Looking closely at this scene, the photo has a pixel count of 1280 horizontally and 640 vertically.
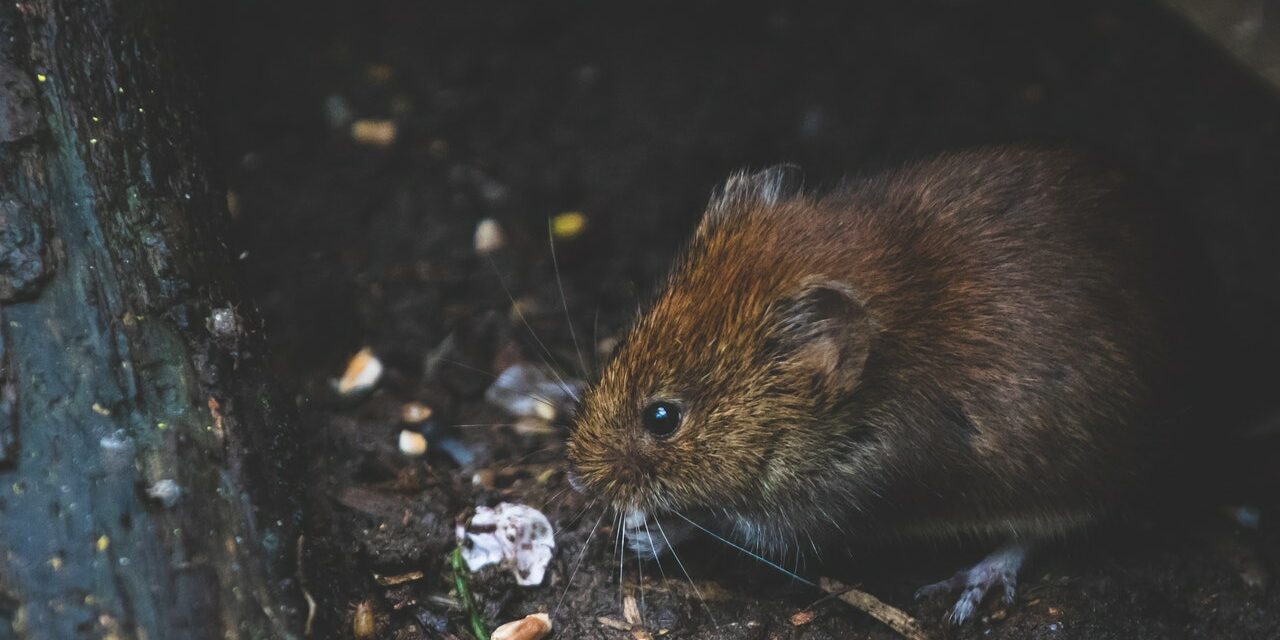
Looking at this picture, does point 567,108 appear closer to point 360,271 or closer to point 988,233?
point 360,271

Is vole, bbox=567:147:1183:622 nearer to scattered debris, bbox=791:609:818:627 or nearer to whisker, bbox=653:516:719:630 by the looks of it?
whisker, bbox=653:516:719:630

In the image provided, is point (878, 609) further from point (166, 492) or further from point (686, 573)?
point (166, 492)

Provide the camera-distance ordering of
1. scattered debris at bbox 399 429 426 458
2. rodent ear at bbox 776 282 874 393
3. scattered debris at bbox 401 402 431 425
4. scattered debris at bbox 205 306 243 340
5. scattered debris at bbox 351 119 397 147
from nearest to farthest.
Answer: scattered debris at bbox 205 306 243 340
rodent ear at bbox 776 282 874 393
scattered debris at bbox 399 429 426 458
scattered debris at bbox 401 402 431 425
scattered debris at bbox 351 119 397 147

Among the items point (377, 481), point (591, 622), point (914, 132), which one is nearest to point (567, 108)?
point (914, 132)

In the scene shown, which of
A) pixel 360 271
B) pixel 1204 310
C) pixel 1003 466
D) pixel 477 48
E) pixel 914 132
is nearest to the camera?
pixel 1003 466

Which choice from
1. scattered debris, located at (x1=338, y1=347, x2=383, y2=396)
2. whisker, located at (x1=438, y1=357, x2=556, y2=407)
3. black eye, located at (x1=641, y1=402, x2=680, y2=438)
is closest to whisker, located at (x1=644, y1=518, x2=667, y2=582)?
black eye, located at (x1=641, y1=402, x2=680, y2=438)

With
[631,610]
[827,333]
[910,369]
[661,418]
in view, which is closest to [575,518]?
[631,610]
